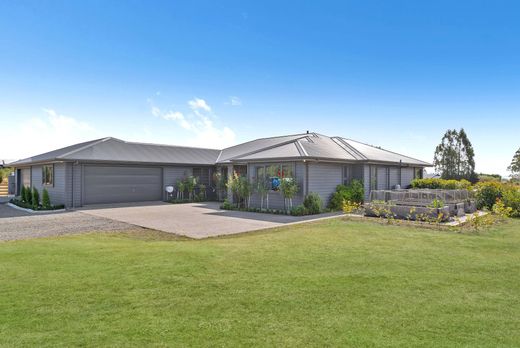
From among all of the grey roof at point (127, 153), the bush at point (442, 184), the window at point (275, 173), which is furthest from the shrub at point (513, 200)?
the grey roof at point (127, 153)

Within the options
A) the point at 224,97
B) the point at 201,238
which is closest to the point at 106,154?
the point at 224,97

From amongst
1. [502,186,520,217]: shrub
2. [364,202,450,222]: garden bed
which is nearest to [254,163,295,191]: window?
[364,202,450,222]: garden bed

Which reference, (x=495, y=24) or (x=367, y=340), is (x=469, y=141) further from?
(x=367, y=340)

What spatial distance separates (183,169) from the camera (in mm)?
23750

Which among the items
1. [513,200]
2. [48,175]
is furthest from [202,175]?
[513,200]

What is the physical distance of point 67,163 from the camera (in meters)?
17.9

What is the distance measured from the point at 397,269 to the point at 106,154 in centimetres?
1867

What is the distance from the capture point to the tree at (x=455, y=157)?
4297 centimetres

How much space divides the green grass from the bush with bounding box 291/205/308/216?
22.7ft

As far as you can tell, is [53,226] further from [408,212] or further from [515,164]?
[515,164]

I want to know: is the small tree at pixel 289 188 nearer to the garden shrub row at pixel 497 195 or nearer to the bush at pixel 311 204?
the bush at pixel 311 204

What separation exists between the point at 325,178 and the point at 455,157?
35834 mm

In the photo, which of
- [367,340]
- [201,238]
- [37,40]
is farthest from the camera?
[37,40]

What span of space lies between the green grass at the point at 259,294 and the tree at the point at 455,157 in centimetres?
4104
